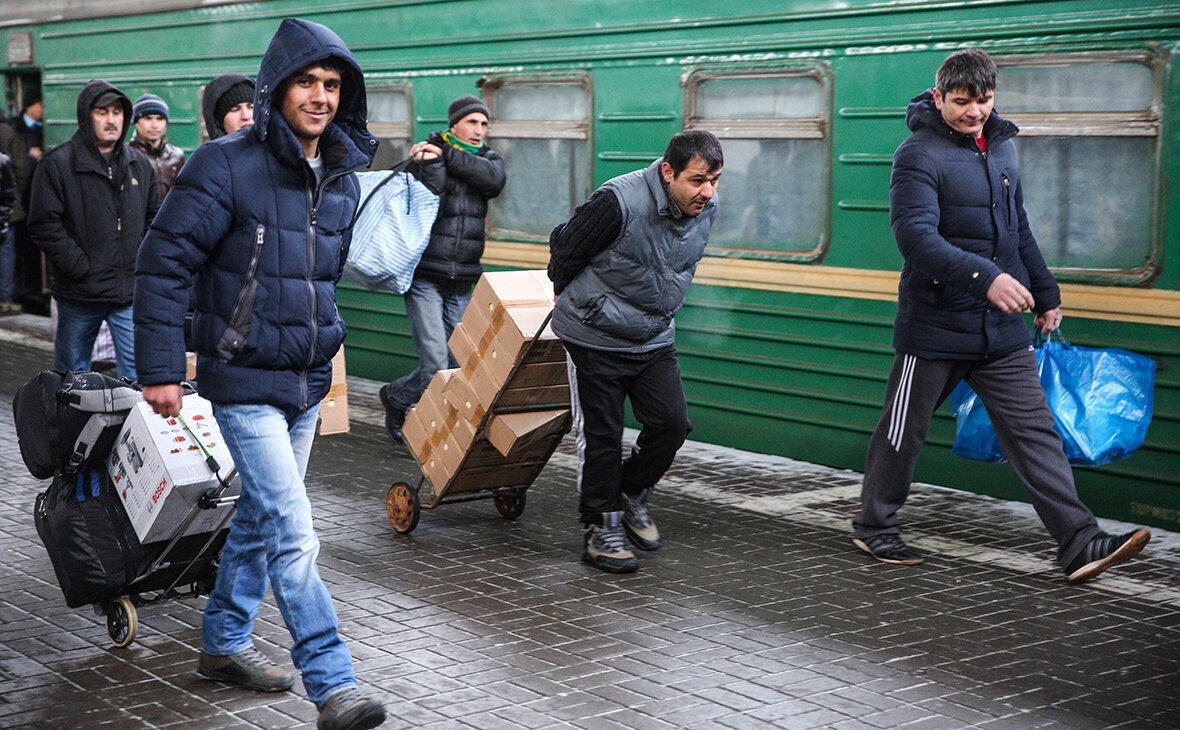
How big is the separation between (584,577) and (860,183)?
3.09m

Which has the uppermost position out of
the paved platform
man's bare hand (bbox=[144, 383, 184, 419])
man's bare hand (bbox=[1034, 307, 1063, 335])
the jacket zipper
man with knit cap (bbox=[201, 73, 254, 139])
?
man with knit cap (bbox=[201, 73, 254, 139])

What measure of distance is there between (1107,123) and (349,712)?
468cm

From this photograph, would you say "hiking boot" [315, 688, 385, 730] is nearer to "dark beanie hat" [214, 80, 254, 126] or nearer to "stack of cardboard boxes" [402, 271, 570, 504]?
"stack of cardboard boxes" [402, 271, 570, 504]

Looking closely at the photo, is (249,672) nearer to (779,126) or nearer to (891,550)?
(891,550)

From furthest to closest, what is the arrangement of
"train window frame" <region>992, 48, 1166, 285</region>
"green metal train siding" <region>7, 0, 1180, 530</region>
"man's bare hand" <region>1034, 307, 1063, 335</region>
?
1. "green metal train siding" <region>7, 0, 1180, 530</region>
2. "train window frame" <region>992, 48, 1166, 285</region>
3. "man's bare hand" <region>1034, 307, 1063, 335</region>

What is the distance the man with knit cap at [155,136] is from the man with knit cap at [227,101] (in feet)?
10.7

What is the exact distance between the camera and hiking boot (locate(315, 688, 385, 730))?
167 inches

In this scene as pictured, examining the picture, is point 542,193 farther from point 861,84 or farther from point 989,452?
point 989,452

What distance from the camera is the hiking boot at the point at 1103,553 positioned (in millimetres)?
5945

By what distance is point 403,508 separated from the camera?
6887 mm

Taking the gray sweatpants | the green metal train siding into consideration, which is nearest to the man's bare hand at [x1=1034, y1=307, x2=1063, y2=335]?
the gray sweatpants

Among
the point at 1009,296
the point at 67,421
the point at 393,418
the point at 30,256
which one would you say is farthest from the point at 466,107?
the point at 30,256

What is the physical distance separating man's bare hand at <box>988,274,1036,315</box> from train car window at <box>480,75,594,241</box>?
4464mm

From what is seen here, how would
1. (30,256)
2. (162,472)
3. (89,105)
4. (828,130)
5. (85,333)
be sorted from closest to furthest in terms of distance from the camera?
(162,472)
(89,105)
(85,333)
(828,130)
(30,256)
